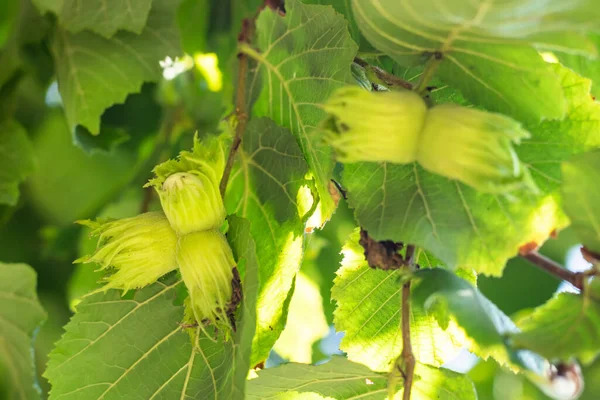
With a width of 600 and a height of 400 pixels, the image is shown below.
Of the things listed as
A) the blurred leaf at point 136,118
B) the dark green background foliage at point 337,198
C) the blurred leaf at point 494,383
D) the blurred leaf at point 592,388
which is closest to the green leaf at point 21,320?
the dark green background foliage at point 337,198

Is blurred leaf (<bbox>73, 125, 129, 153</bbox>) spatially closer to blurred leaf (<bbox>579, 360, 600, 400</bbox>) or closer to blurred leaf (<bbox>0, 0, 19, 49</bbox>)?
blurred leaf (<bbox>0, 0, 19, 49</bbox>)

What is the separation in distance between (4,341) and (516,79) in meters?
1.06

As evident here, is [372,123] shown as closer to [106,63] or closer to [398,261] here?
[398,261]

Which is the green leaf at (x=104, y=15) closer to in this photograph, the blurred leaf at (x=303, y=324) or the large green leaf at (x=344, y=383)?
the large green leaf at (x=344, y=383)

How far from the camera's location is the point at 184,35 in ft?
6.21

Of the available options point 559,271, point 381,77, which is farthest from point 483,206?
point 381,77

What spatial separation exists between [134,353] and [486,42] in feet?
2.14

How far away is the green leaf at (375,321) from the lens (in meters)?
0.99

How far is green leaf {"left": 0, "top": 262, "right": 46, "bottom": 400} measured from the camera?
1283 millimetres

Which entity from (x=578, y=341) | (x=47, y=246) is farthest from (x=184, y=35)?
Result: (x=578, y=341)

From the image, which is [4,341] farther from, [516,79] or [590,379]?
[590,379]

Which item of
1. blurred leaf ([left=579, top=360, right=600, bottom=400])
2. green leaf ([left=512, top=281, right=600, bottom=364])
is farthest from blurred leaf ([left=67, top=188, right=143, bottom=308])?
blurred leaf ([left=579, top=360, right=600, bottom=400])

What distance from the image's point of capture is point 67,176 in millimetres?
2145

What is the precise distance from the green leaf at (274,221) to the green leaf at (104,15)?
36 cm
